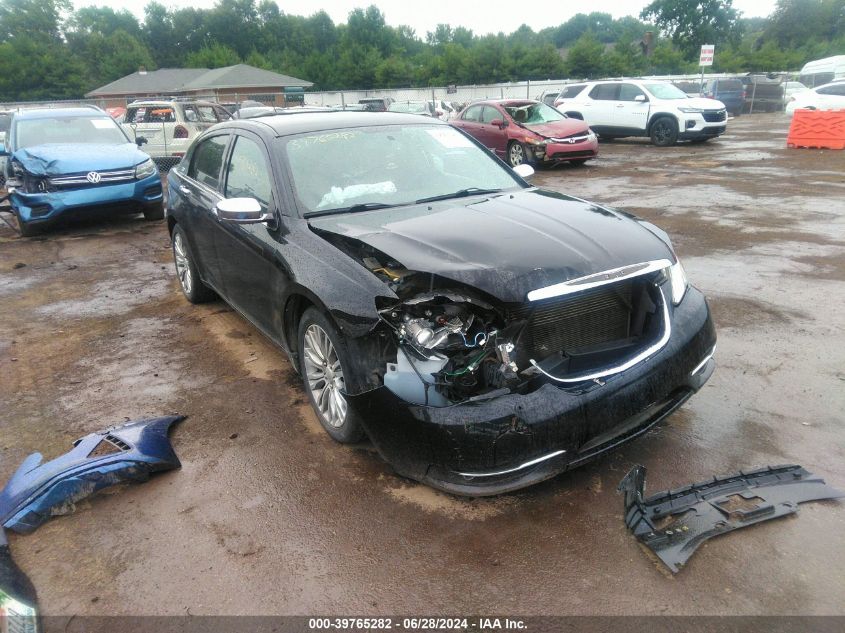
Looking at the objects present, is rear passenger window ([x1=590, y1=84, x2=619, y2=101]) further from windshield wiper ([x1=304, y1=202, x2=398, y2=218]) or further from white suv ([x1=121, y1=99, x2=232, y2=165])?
windshield wiper ([x1=304, y1=202, x2=398, y2=218])

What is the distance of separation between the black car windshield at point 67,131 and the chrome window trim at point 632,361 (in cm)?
993

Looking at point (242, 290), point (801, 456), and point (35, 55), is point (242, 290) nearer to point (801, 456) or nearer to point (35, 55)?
point (801, 456)

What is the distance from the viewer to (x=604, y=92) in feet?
61.1

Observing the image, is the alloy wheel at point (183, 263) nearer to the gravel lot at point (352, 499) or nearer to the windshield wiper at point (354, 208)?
the gravel lot at point (352, 499)

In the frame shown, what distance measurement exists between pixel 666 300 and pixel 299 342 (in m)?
2.05

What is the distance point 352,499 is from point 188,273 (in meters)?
3.71

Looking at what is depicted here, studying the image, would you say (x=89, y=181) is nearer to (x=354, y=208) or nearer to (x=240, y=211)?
(x=240, y=211)

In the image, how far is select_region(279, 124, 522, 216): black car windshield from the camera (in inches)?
154

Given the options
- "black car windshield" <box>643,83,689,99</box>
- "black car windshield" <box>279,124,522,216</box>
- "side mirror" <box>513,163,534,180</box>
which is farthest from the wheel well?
"black car windshield" <box>279,124,522,216</box>

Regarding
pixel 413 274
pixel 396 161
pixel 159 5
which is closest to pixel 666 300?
pixel 413 274

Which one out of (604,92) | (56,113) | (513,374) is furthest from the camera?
(604,92)

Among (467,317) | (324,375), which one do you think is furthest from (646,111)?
(467,317)

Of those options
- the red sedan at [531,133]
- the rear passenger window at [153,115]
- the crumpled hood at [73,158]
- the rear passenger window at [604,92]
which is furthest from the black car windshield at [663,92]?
the crumpled hood at [73,158]

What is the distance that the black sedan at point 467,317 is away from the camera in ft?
8.88
